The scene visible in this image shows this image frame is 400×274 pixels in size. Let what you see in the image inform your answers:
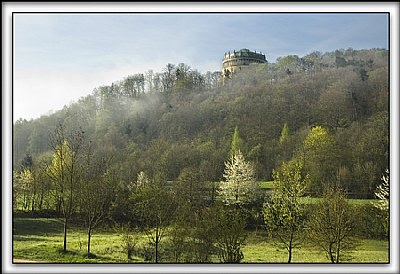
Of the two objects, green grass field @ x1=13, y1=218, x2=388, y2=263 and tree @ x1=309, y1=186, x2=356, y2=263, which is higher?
tree @ x1=309, y1=186, x2=356, y2=263

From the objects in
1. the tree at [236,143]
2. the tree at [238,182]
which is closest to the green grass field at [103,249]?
the tree at [238,182]

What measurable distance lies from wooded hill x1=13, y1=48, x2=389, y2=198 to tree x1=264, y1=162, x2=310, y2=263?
0.90 ft

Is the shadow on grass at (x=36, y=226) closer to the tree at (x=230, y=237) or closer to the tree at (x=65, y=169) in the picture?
the tree at (x=65, y=169)

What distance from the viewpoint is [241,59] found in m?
8.35

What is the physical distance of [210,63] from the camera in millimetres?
8406

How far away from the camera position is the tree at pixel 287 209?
7719 millimetres

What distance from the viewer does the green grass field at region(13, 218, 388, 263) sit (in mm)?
7160

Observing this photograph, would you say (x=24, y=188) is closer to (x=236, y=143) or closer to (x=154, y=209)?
(x=154, y=209)

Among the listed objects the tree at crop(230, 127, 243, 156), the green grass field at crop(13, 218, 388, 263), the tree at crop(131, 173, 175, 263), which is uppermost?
the tree at crop(230, 127, 243, 156)

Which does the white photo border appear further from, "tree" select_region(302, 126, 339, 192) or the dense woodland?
"tree" select_region(302, 126, 339, 192)

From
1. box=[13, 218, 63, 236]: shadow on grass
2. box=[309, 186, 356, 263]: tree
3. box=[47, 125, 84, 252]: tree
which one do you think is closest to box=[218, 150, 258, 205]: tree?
box=[309, 186, 356, 263]: tree

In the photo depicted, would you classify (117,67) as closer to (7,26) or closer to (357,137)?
(7,26)

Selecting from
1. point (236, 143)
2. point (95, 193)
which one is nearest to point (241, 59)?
point (236, 143)

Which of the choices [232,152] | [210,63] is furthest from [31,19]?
[232,152]
